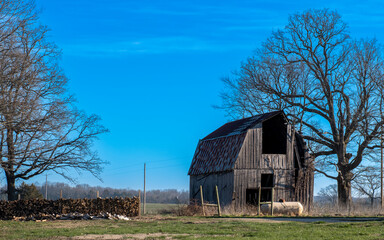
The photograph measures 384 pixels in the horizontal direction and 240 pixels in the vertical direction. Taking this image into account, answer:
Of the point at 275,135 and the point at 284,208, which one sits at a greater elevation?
the point at 275,135

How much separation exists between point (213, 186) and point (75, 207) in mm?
11629

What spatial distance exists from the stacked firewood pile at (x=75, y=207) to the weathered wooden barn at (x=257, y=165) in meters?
7.85

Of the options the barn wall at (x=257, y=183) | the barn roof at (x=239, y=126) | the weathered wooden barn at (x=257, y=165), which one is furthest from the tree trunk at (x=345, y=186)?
the barn roof at (x=239, y=126)

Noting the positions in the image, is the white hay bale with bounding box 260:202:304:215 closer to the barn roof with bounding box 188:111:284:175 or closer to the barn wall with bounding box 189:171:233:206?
the barn wall with bounding box 189:171:233:206

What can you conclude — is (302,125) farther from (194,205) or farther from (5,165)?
(5,165)

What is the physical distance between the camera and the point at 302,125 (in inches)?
1829

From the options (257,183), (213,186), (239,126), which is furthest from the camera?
(239,126)

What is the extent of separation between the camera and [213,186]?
4078 centimetres

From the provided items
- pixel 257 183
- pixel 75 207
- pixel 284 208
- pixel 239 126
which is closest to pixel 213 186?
pixel 257 183

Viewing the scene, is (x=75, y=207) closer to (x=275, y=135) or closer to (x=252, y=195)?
(x=252, y=195)

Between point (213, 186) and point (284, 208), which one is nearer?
point (284, 208)

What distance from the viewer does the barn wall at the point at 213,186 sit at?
3825 centimetres

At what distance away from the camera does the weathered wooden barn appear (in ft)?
125

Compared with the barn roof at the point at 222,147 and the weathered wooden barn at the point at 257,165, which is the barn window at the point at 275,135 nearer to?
the weathered wooden barn at the point at 257,165
